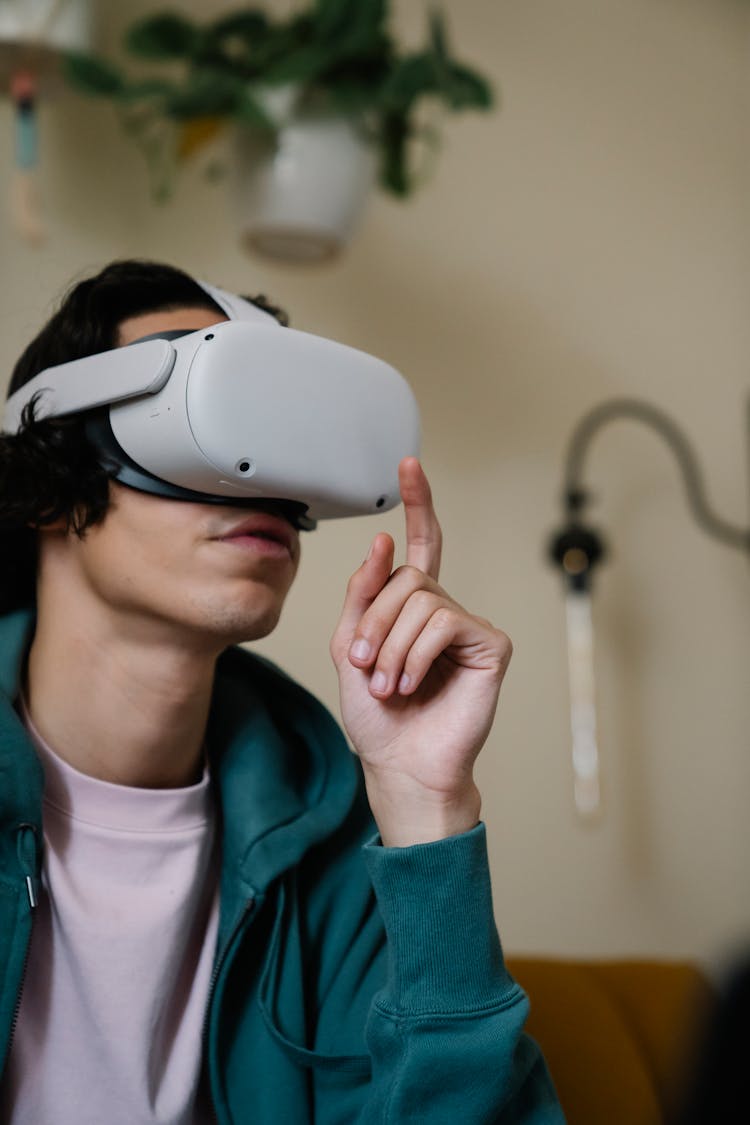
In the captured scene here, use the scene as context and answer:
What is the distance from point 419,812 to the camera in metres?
0.92

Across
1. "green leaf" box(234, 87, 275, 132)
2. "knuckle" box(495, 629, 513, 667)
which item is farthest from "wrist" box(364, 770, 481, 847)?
"green leaf" box(234, 87, 275, 132)

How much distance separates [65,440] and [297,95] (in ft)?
2.37

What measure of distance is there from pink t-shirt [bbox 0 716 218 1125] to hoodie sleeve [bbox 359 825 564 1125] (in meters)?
0.19

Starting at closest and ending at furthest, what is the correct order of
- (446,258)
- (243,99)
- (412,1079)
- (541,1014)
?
(412,1079)
(541,1014)
(243,99)
(446,258)

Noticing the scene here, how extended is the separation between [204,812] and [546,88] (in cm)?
163

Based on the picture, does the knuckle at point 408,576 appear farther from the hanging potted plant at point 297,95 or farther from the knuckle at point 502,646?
the hanging potted plant at point 297,95

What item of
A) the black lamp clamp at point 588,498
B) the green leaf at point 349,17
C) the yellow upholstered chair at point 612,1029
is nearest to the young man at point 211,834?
the yellow upholstered chair at point 612,1029

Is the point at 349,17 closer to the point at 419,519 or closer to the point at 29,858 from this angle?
the point at 419,519

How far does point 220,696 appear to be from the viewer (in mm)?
1158

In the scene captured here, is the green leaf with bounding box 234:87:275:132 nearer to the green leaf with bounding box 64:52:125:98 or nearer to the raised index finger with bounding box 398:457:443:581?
the green leaf with bounding box 64:52:125:98

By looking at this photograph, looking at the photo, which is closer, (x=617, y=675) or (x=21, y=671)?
(x=21, y=671)

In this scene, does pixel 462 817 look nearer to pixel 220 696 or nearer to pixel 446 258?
pixel 220 696

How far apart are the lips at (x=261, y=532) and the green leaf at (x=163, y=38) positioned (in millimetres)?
811

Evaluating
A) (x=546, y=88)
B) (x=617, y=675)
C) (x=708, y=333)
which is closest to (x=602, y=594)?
(x=617, y=675)
